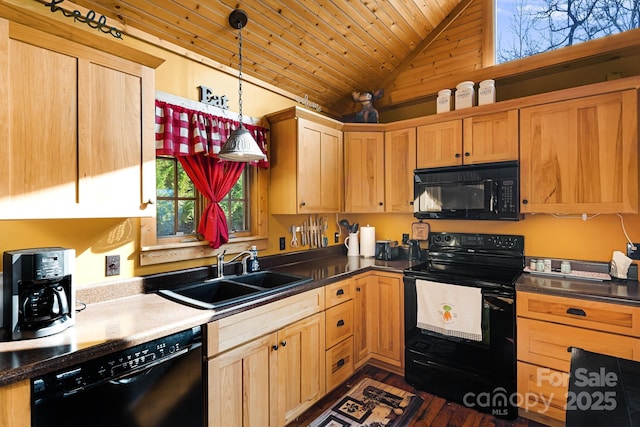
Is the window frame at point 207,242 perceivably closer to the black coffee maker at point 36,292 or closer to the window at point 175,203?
the window at point 175,203

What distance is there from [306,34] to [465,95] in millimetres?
1428

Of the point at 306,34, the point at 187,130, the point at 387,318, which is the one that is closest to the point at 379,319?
the point at 387,318

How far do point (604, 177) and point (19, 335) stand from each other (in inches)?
130

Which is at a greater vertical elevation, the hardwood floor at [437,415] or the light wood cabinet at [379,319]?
the light wood cabinet at [379,319]

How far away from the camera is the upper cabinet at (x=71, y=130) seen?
1240 mm

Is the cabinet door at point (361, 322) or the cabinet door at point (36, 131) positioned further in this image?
the cabinet door at point (361, 322)

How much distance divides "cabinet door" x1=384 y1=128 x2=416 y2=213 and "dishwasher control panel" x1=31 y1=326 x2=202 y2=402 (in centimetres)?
214

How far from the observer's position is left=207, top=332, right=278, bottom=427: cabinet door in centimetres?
159

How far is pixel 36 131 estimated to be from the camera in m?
1.29

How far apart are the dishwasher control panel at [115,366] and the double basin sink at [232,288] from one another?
25 cm

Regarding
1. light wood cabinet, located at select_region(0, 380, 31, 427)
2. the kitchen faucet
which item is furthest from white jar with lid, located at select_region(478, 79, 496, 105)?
light wood cabinet, located at select_region(0, 380, 31, 427)

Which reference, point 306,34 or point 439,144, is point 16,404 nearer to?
point 306,34

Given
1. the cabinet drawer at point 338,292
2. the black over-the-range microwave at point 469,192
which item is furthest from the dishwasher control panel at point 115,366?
the black over-the-range microwave at point 469,192

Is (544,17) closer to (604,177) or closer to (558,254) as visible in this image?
(604,177)
